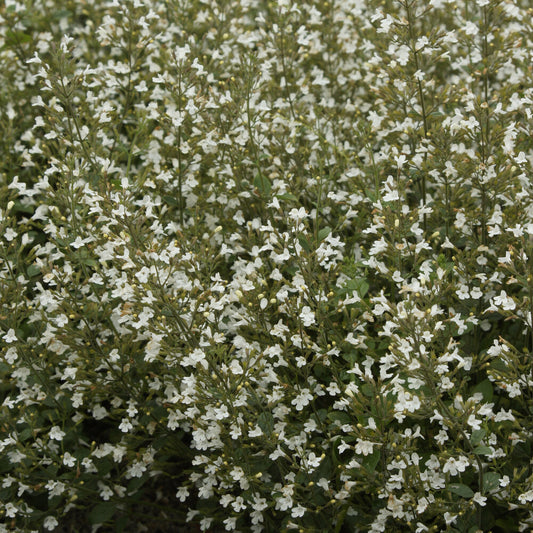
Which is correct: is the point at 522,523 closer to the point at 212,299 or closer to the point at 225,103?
the point at 212,299

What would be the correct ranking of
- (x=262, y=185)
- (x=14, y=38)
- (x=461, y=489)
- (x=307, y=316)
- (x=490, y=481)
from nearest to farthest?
(x=461, y=489), (x=490, y=481), (x=307, y=316), (x=262, y=185), (x=14, y=38)

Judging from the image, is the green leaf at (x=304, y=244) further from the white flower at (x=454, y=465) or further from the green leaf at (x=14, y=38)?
the green leaf at (x=14, y=38)

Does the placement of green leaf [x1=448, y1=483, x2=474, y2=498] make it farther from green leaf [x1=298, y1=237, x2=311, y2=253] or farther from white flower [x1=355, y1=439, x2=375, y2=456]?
green leaf [x1=298, y1=237, x2=311, y2=253]

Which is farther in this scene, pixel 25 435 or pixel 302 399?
pixel 25 435

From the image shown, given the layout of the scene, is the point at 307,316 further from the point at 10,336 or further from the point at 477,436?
the point at 10,336

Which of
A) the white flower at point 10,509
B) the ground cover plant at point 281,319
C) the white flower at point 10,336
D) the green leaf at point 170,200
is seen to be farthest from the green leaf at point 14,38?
the white flower at point 10,509

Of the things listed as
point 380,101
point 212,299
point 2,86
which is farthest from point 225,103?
point 2,86

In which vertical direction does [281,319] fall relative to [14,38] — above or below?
below

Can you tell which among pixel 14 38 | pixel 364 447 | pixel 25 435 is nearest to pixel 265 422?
pixel 364 447
